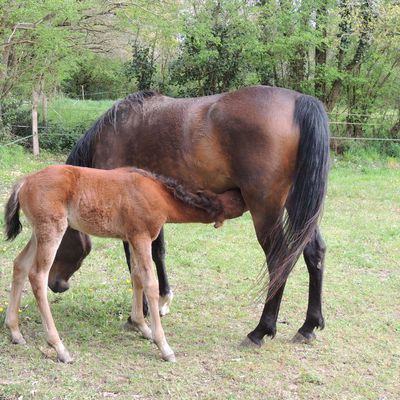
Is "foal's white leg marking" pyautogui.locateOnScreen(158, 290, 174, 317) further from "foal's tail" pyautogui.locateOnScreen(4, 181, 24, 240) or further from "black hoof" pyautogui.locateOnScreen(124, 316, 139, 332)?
"foal's tail" pyautogui.locateOnScreen(4, 181, 24, 240)

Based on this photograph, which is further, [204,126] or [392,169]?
[392,169]

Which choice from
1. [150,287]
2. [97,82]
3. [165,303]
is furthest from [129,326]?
[97,82]

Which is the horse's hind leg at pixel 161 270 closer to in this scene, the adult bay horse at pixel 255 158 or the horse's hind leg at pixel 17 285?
the adult bay horse at pixel 255 158

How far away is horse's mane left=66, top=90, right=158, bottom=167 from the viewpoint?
4.69 meters

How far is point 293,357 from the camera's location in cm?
404

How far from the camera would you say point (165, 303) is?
492cm

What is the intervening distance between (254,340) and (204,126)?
167 centimetres

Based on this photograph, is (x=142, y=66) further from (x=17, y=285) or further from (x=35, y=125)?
(x=17, y=285)

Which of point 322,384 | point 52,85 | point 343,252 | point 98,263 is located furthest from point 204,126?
point 52,85

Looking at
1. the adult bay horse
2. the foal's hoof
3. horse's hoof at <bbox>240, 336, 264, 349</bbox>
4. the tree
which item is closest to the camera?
the adult bay horse

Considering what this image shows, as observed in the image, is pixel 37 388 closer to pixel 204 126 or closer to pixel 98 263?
pixel 204 126

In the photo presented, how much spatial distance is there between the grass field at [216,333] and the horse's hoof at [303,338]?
5 centimetres

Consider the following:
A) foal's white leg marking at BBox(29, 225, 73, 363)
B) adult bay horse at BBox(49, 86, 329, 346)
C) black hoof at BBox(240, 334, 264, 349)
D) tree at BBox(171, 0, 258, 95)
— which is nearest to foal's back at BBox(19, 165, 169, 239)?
foal's white leg marking at BBox(29, 225, 73, 363)

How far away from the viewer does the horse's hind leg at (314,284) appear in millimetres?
4281
